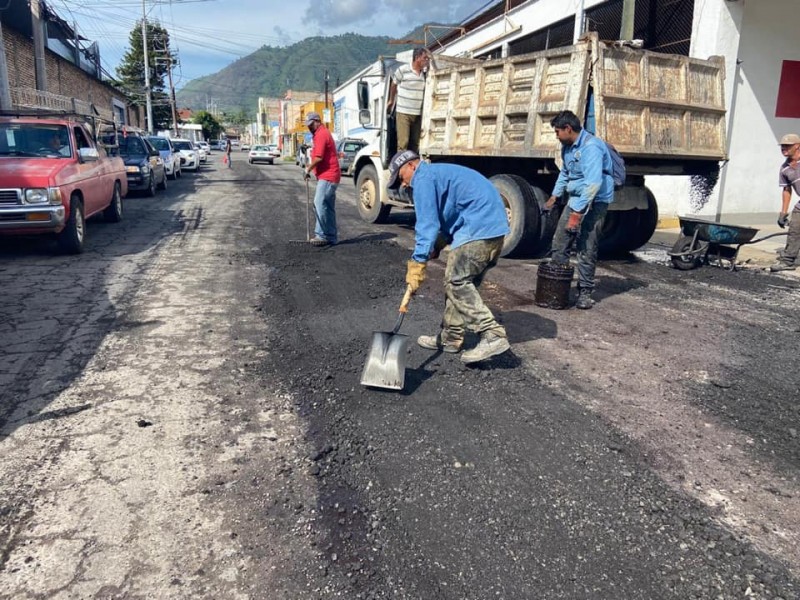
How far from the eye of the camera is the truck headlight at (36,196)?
7.67m

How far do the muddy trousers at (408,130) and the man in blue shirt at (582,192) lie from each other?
14.8 feet

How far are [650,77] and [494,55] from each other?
15.4m

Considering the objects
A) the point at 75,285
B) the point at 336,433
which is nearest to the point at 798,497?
the point at 336,433

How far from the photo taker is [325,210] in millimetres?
9180

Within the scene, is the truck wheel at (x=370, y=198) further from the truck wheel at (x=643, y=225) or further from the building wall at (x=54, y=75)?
the building wall at (x=54, y=75)

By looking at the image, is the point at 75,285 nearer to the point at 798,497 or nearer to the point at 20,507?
the point at 20,507

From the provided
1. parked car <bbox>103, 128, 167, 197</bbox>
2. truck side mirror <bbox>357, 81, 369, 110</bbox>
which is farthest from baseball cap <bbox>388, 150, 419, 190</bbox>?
parked car <bbox>103, 128, 167, 197</bbox>

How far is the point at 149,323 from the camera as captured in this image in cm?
548

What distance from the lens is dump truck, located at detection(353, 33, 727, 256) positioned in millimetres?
7242

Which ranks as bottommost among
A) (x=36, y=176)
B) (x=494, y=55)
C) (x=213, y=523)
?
(x=213, y=523)

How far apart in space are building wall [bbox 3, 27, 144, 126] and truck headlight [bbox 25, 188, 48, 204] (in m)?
14.9

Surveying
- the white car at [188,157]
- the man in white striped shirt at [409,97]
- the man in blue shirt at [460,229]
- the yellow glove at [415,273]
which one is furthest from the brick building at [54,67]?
the yellow glove at [415,273]

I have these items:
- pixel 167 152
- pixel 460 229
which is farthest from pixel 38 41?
pixel 460 229

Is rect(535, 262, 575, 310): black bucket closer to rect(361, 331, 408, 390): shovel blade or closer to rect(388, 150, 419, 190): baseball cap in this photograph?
rect(388, 150, 419, 190): baseball cap
